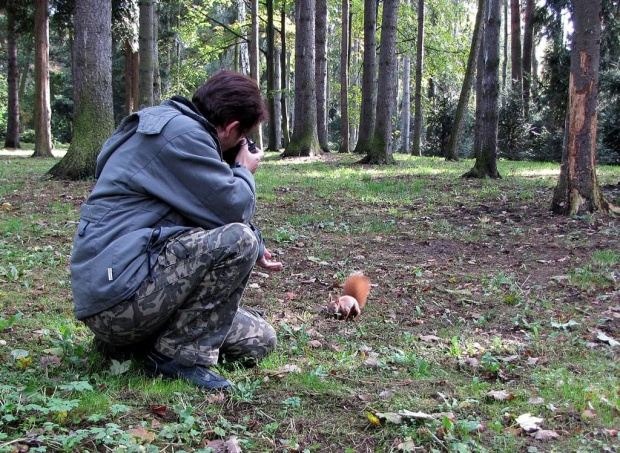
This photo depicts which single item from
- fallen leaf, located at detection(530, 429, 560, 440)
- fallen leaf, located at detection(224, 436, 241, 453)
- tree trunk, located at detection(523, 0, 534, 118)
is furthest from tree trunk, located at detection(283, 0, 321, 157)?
fallen leaf, located at detection(224, 436, 241, 453)

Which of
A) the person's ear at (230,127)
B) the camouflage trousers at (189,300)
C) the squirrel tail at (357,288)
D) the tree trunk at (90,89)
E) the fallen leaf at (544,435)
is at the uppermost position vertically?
the tree trunk at (90,89)

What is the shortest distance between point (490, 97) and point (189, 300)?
34.1 feet

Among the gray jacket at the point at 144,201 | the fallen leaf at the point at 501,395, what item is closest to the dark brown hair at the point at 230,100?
the gray jacket at the point at 144,201

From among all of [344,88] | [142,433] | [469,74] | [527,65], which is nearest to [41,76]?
[344,88]

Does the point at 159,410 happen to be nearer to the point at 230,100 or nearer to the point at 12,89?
the point at 230,100

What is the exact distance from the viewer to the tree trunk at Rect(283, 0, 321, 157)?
1560cm

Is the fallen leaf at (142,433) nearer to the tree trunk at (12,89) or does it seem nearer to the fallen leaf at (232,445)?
the fallen leaf at (232,445)

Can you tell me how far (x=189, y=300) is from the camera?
2707 millimetres

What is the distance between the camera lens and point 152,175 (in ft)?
8.57

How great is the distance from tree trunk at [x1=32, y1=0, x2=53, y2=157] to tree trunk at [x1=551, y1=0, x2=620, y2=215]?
1447 cm

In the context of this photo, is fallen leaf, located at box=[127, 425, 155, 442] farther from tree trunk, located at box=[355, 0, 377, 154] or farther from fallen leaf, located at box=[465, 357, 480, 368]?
tree trunk, located at box=[355, 0, 377, 154]

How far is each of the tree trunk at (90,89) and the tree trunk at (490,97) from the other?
725cm

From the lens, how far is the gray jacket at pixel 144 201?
254 centimetres

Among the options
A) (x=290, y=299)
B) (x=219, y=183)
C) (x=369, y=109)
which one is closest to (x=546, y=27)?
(x=369, y=109)
